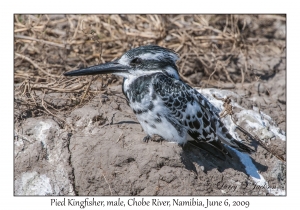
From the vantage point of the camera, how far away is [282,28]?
6.30 meters

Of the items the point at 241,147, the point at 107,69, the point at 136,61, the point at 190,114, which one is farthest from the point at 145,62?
the point at 241,147

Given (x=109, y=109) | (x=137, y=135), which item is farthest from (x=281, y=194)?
(x=109, y=109)

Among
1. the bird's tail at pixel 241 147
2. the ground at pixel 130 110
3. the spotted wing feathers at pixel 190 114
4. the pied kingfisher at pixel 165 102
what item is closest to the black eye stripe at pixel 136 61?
the pied kingfisher at pixel 165 102

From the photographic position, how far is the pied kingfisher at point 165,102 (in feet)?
12.0

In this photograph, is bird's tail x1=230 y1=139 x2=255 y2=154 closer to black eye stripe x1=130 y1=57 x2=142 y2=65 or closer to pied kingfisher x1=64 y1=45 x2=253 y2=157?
pied kingfisher x1=64 y1=45 x2=253 y2=157

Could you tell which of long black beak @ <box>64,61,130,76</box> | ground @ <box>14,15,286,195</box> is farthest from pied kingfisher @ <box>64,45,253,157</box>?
ground @ <box>14,15,286,195</box>

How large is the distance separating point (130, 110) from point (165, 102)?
721 mm

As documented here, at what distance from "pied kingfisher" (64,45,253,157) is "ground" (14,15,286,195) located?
144mm

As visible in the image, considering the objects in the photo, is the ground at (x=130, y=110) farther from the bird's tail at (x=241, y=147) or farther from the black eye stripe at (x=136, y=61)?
the black eye stripe at (x=136, y=61)

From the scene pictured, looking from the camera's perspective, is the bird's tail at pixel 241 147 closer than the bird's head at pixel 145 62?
No

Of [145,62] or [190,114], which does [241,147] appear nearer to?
[190,114]

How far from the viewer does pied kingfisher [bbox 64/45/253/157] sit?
12.0ft

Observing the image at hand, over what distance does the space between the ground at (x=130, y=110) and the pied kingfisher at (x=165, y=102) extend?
14cm

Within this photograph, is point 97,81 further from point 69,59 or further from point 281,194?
point 281,194
